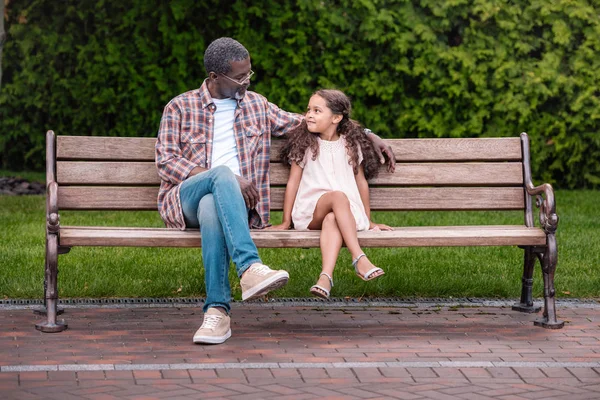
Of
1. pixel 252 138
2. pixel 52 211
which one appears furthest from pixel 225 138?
pixel 52 211

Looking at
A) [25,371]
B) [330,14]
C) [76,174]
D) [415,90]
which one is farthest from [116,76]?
[25,371]

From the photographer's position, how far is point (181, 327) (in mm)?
5676

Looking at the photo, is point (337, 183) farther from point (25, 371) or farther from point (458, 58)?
point (458, 58)

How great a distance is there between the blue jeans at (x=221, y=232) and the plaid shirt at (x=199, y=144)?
31 centimetres

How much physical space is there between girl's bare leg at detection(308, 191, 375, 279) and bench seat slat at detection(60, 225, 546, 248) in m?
0.07

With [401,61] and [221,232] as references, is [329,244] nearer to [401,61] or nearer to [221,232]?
[221,232]

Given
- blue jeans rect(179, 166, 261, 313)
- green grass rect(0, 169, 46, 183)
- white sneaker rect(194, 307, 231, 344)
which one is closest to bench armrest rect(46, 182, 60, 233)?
blue jeans rect(179, 166, 261, 313)

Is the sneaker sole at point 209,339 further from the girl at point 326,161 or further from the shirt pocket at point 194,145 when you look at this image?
the shirt pocket at point 194,145

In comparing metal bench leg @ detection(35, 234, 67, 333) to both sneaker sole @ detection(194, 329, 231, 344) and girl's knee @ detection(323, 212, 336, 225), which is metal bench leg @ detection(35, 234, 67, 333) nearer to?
sneaker sole @ detection(194, 329, 231, 344)

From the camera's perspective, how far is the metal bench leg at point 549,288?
5754 millimetres

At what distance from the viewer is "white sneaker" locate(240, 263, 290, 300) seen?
518 centimetres

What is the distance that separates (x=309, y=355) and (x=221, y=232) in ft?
2.55

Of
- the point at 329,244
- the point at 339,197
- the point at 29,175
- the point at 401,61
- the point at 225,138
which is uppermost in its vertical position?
the point at 401,61

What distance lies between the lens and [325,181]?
6.16 m
